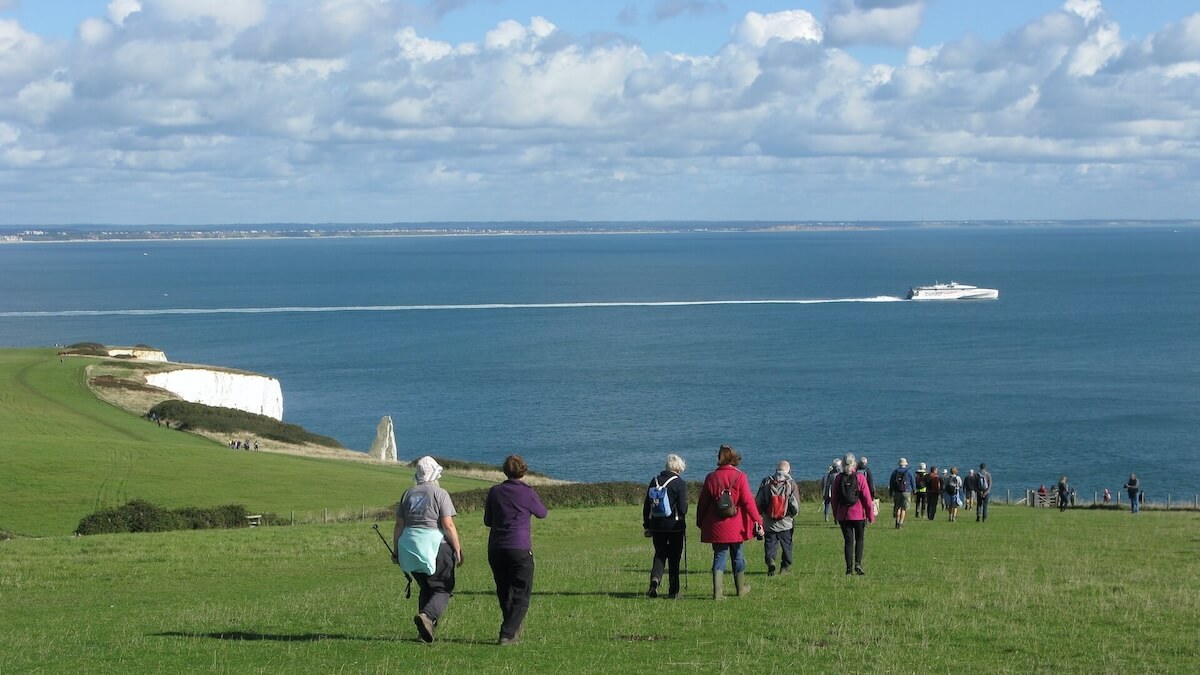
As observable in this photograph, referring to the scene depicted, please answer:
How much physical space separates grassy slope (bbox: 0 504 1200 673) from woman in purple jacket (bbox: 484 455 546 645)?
378 millimetres

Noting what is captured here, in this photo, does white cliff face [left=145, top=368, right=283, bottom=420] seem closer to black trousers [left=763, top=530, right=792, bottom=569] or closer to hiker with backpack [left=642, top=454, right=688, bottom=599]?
black trousers [left=763, top=530, right=792, bottom=569]

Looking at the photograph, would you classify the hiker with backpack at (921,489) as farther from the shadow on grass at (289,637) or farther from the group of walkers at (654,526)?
the shadow on grass at (289,637)

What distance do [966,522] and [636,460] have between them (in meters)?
38.2

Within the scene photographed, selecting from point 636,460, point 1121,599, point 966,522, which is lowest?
point 636,460

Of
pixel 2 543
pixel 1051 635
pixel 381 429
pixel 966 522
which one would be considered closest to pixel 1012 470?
pixel 381 429

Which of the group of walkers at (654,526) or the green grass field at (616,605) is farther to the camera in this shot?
the group of walkers at (654,526)

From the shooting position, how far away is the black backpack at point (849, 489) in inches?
684

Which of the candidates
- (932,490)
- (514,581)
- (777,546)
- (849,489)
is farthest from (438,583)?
(932,490)

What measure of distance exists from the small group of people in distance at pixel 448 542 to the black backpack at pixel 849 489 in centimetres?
623

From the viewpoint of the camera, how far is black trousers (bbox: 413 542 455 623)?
12.1 metres

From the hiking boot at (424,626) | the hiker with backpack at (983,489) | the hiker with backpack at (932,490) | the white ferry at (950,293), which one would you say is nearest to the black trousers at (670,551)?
the hiking boot at (424,626)

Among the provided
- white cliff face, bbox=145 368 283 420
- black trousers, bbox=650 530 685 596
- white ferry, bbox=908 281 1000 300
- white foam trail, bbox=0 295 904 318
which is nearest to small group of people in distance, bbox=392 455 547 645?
black trousers, bbox=650 530 685 596

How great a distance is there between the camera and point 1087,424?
77.2 meters

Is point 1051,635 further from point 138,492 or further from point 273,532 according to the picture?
point 138,492
